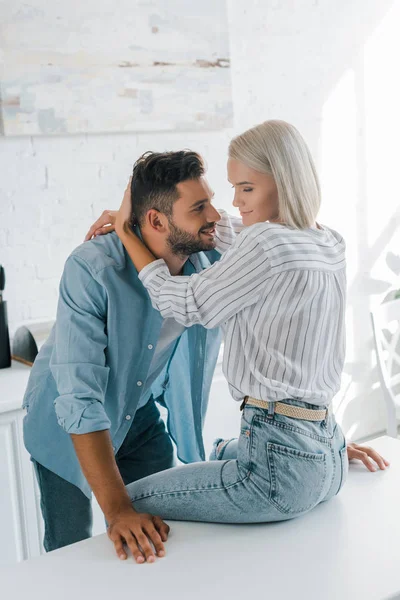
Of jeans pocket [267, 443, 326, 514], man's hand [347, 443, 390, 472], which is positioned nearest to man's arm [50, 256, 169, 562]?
jeans pocket [267, 443, 326, 514]

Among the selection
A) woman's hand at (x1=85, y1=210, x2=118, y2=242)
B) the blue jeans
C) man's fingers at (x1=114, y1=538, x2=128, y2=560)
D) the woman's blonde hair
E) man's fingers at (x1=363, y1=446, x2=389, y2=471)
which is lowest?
man's fingers at (x1=114, y1=538, x2=128, y2=560)

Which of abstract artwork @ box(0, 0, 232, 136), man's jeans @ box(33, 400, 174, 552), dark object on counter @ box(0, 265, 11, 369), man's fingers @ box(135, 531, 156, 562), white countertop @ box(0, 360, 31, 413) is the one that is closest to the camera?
man's fingers @ box(135, 531, 156, 562)

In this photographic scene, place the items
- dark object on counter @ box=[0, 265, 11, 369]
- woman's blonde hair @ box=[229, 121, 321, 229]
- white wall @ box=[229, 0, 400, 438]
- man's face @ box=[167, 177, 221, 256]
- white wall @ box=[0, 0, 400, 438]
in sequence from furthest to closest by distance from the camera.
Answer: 1. white wall @ box=[229, 0, 400, 438]
2. white wall @ box=[0, 0, 400, 438]
3. dark object on counter @ box=[0, 265, 11, 369]
4. man's face @ box=[167, 177, 221, 256]
5. woman's blonde hair @ box=[229, 121, 321, 229]

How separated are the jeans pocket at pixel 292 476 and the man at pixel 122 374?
232 millimetres

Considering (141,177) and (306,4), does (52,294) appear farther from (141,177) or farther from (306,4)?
(306,4)

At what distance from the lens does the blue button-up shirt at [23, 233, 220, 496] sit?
1480 mm

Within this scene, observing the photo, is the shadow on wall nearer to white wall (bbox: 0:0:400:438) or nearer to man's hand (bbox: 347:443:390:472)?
white wall (bbox: 0:0:400:438)

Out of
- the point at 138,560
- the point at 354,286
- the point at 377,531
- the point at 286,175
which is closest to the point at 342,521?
the point at 377,531

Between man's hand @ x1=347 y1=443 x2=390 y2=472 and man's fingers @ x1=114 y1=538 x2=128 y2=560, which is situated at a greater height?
man's hand @ x1=347 y1=443 x2=390 y2=472

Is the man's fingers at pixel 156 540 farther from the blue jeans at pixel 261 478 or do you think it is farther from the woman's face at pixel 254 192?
the woman's face at pixel 254 192

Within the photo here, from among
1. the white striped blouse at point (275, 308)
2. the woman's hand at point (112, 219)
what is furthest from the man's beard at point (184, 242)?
the white striped blouse at point (275, 308)

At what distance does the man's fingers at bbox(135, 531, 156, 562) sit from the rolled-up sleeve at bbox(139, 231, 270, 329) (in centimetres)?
40

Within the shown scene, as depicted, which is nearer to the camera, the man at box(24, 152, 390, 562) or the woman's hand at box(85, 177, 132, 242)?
the man at box(24, 152, 390, 562)

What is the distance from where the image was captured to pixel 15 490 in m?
2.25
